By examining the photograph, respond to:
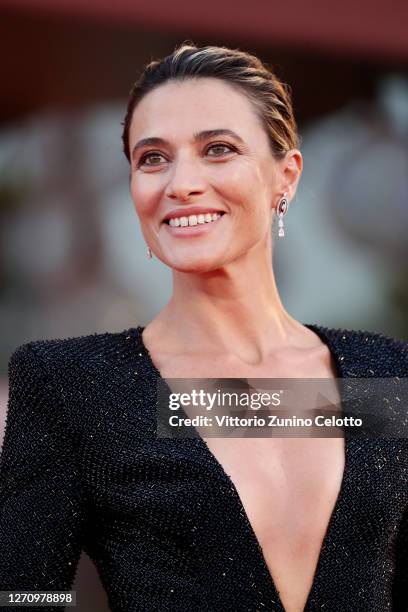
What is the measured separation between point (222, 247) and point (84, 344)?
310mm

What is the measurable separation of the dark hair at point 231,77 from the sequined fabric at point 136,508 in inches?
19.5

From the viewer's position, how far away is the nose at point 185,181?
5.63ft

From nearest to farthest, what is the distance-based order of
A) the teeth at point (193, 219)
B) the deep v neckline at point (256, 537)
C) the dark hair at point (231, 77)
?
the deep v neckline at point (256, 537) < the teeth at point (193, 219) < the dark hair at point (231, 77)

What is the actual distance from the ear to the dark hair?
0.02 metres

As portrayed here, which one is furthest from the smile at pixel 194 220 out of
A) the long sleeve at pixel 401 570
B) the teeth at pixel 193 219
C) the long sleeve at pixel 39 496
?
the long sleeve at pixel 401 570

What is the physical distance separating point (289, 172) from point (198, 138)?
261mm

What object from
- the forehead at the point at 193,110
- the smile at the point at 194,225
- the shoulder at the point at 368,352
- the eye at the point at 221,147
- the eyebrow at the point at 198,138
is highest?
the forehead at the point at 193,110

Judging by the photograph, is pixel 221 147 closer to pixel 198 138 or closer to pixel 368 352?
pixel 198 138

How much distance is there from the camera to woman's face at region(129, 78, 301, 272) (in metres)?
1.73

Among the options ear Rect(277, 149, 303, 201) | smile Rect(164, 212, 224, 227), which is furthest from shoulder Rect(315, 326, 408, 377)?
smile Rect(164, 212, 224, 227)

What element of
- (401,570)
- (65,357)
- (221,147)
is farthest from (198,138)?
(401,570)

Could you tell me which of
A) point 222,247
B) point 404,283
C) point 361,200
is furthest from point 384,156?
point 222,247

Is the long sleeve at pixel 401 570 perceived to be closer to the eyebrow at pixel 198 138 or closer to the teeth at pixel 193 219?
the teeth at pixel 193 219

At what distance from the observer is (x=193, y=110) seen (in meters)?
1.77
